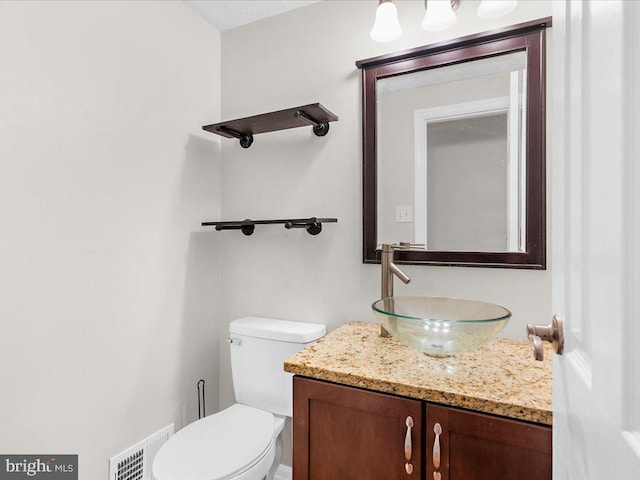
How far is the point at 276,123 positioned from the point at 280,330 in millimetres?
957

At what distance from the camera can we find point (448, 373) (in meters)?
1.03

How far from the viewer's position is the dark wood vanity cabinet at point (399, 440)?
0.85m

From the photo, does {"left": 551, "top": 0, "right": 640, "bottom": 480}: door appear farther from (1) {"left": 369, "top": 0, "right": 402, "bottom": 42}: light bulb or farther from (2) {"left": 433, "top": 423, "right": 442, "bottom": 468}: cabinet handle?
(1) {"left": 369, "top": 0, "right": 402, "bottom": 42}: light bulb

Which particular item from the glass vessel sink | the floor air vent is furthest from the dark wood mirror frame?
the floor air vent

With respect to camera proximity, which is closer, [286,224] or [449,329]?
[449,329]

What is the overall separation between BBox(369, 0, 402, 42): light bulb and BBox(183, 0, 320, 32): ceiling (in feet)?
1.88

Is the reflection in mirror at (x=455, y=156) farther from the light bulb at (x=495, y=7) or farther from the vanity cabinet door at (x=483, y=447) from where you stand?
the vanity cabinet door at (x=483, y=447)

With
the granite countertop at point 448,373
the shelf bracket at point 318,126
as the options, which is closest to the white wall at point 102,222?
the shelf bracket at point 318,126

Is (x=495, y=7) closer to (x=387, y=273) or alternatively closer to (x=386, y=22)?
(x=386, y=22)

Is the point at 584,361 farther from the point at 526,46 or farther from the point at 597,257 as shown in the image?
the point at 526,46

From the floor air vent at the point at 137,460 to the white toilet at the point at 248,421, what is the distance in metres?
0.30

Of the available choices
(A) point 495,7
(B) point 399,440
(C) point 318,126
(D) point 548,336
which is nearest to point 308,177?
(C) point 318,126

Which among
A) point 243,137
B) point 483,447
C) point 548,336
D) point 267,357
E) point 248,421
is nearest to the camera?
point 548,336

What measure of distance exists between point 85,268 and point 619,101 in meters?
1.59
